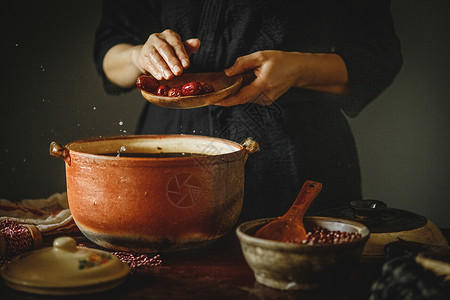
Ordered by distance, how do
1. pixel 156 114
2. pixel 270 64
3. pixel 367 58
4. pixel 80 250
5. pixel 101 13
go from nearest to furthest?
pixel 80 250 → pixel 270 64 → pixel 367 58 → pixel 156 114 → pixel 101 13

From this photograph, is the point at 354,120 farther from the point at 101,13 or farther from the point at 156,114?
the point at 101,13

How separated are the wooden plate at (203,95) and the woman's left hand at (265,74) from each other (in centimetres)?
3

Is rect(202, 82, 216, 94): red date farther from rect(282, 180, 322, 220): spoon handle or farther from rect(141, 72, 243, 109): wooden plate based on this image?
rect(282, 180, 322, 220): spoon handle

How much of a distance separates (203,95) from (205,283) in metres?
0.42

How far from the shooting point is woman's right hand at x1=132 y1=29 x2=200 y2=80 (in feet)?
3.35

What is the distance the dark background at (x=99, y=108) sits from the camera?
4.51 feet

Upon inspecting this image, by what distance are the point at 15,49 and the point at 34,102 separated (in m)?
0.19

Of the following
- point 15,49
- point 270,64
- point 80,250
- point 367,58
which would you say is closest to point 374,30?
point 367,58

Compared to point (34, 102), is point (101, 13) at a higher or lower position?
higher

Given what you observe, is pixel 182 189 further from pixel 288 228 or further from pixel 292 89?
pixel 292 89

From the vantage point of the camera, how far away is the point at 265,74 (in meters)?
1.17

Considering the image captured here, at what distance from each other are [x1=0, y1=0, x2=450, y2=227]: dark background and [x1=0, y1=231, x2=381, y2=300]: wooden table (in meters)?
0.66

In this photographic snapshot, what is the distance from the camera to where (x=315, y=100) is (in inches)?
53.4

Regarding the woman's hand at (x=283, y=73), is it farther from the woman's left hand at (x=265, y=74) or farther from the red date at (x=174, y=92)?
the red date at (x=174, y=92)
